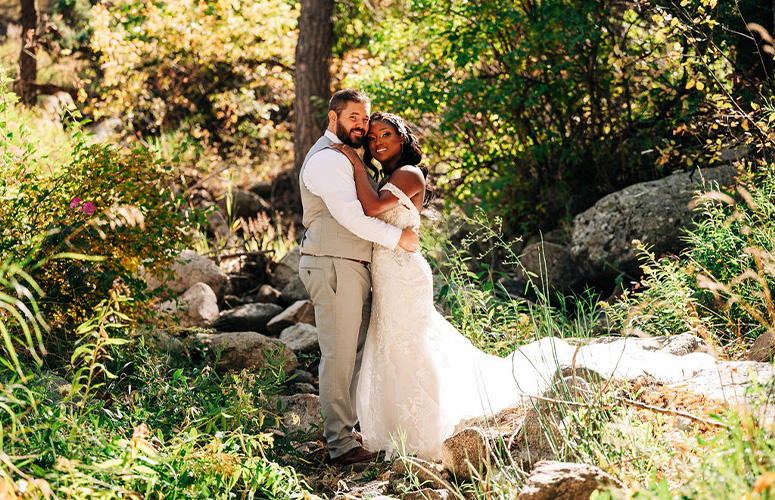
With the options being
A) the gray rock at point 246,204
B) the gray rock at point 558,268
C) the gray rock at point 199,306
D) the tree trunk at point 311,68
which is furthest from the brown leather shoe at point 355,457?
the gray rock at point 246,204

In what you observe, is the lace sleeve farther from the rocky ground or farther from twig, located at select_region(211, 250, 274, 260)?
→ twig, located at select_region(211, 250, 274, 260)

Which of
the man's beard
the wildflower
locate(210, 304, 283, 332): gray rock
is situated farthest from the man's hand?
locate(210, 304, 283, 332): gray rock

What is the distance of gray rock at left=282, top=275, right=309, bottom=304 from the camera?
749cm

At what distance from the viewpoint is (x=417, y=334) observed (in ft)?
13.8

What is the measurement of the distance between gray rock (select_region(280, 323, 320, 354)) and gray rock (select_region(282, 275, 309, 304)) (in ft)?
3.98

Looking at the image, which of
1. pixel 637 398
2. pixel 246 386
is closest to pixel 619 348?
pixel 637 398

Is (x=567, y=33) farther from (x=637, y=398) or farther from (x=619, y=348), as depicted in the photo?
(x=637, y=398)

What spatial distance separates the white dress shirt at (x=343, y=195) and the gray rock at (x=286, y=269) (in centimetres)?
404

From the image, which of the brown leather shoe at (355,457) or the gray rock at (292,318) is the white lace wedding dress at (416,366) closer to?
the brown leather shoe at (355,457)

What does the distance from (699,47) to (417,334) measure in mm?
4098

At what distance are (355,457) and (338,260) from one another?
1176 mm

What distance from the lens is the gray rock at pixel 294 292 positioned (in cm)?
749

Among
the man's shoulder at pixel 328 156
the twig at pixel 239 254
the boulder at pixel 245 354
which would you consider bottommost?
the boulder at pixel 245 354

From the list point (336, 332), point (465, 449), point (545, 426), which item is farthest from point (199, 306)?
point (545, 426)
